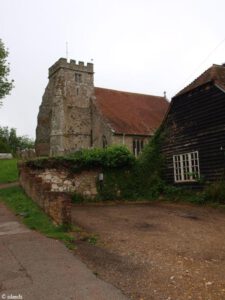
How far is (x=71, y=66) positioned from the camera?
37781 millimetres

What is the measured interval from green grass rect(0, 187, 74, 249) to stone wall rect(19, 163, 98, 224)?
0.23m

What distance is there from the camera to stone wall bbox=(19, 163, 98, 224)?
10750 millimetres

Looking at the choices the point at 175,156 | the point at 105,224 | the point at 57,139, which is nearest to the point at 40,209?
the point at 105,224

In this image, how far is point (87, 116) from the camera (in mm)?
36469

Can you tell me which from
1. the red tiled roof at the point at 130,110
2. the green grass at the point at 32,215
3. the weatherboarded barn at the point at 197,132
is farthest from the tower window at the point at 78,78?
the green grass at the point at 32,215

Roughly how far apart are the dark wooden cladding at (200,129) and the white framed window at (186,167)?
26 cm

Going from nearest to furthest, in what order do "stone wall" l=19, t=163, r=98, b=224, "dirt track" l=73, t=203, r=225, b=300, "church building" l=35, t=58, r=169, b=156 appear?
"dirt track" l=73, t=203, r=225, b=300 < "stone wall" l=19, t=163, r=98, b=224 < "church building" l=35, t=58, r=169, b=156

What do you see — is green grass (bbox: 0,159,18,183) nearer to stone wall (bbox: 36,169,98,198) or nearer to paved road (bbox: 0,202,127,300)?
stone wall (bbox: 36,169,98,198)

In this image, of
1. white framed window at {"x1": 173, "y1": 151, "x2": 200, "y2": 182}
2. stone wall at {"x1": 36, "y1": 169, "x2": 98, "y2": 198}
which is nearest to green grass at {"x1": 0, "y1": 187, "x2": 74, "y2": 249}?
stone wall at {"x1": 36, "y1": 169, "x2": 98, "y2": 198}

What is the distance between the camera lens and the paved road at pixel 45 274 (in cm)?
560

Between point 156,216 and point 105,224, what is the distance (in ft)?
9.05

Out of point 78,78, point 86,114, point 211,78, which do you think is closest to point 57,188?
point 211,78

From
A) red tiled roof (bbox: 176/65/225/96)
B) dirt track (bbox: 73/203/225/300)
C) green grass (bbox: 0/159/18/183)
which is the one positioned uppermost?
red tiled roof (bbox: 176/65/225/96)

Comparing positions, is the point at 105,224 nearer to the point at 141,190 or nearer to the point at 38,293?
the point at 38,293
